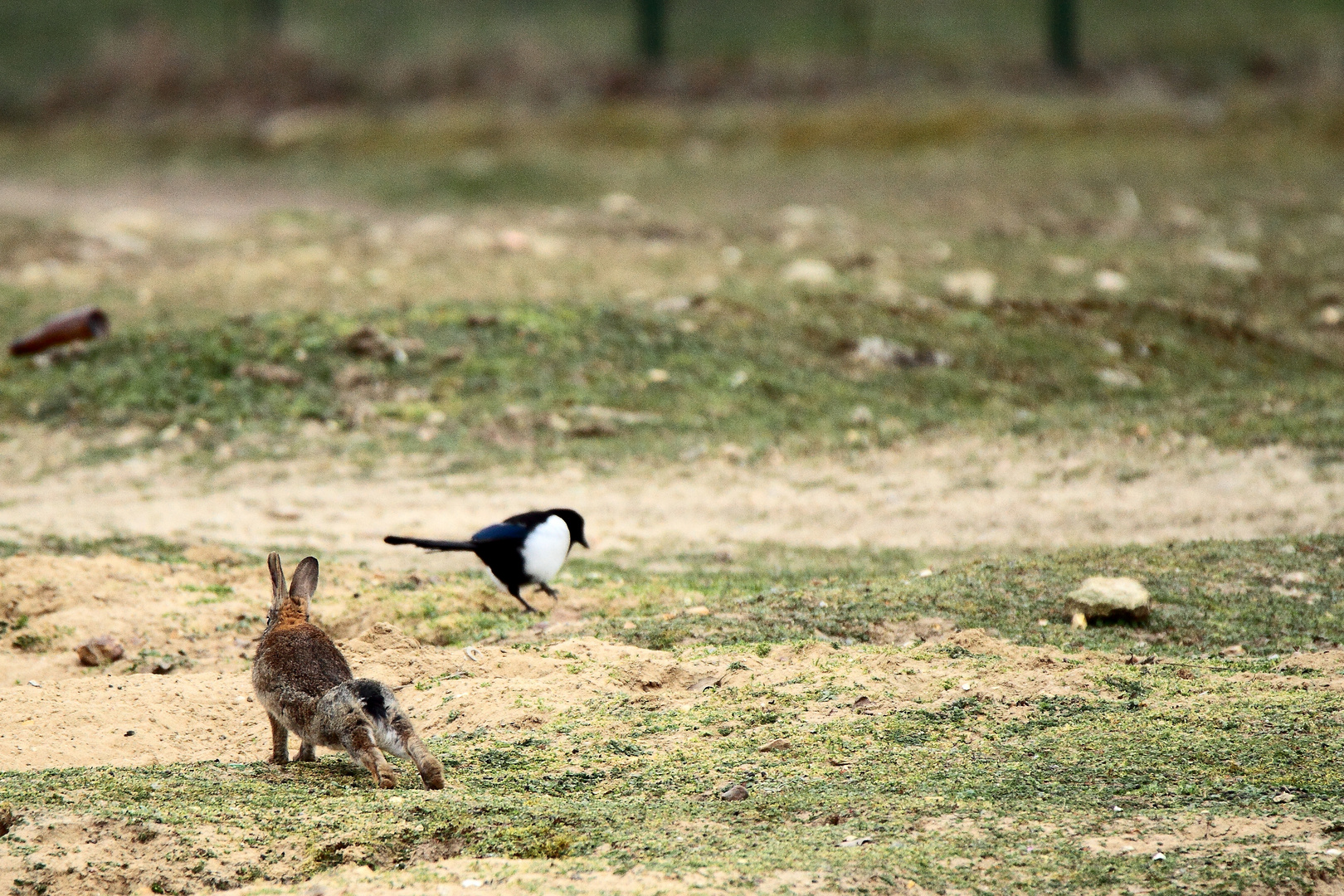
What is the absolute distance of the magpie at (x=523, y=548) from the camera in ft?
19.0

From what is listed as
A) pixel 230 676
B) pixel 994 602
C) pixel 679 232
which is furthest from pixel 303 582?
pixel 679 232

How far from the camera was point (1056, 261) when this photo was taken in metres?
12.4

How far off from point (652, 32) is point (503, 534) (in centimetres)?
1624

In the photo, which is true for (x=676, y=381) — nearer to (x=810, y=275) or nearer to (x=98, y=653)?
(x=810, y=275)

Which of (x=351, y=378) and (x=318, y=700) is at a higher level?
(x=318, y=700)

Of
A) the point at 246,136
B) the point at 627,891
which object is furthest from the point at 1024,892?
the point at 246,136

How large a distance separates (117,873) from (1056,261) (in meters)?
10.4

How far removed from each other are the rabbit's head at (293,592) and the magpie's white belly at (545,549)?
140 cm

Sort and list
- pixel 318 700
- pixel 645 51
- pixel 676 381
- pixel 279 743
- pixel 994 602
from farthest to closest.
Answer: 1. pixel 645 51
2. pixel 676 381
3. pixel 994 602
4. pixel 279 743
5. pixel 318 700

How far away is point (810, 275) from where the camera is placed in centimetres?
1177

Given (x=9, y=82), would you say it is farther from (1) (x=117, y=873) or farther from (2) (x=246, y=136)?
(1) (x=117, y=873)

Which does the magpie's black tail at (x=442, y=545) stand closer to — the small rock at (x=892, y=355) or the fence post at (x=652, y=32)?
the small rock at (x=892, y=355)

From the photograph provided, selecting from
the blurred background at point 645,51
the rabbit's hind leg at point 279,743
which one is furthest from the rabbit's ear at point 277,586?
the blurred background at point 645,51

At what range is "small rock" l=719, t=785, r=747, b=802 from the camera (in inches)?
154
